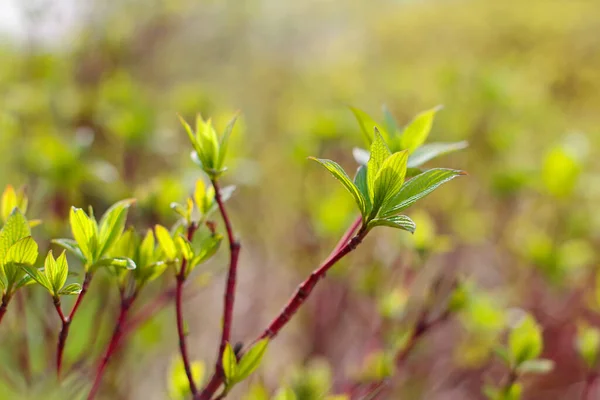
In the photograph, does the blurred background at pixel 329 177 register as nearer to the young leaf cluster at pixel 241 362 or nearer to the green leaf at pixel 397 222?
the young leaf cluster at pixel 241 362

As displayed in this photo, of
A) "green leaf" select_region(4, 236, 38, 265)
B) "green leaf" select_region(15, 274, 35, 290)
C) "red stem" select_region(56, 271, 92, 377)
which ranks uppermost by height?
"green leaf" select_region(4, 236, 38, 265)

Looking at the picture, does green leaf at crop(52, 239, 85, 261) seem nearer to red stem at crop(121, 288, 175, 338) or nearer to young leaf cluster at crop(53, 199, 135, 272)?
young leaf cluster at crop(53, 199, 135, 272)

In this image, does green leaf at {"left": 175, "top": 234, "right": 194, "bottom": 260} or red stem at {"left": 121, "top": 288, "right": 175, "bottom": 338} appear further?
red stem at {"left": 121, "top": 288, "right": 175, "bottom": 338}

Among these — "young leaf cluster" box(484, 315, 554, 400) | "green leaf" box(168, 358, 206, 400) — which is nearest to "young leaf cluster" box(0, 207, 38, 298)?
"green leaf" box(168, 358, 206, 400)

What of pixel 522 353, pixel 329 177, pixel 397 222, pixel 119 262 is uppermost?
pixel 329 177

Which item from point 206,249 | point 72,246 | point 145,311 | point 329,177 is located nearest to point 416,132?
point 206,249

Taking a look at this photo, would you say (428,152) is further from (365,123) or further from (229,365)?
(229,365)

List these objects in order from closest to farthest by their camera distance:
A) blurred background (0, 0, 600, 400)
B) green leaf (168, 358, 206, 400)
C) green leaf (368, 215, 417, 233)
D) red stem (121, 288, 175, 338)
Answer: green leaf (368, 215, 417, 233) < green leaf (168, 358, 206, 400) < red stem (121, 288, 175, 338) < blurred background (0, 0, 600, 400)

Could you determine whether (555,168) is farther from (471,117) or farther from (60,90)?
(60,90)
